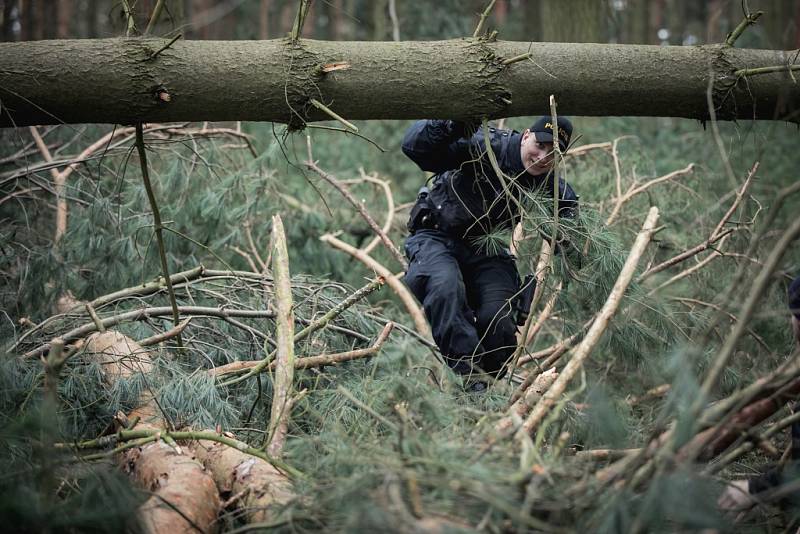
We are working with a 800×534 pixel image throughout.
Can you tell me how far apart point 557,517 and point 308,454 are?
2.98ft

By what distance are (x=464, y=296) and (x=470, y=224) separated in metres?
0.39

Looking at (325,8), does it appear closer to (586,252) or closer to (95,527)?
(586,252)

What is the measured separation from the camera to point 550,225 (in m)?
3.43

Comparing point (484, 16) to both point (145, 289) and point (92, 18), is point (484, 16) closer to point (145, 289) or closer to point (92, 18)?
point (145, 289)

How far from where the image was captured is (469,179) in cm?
379

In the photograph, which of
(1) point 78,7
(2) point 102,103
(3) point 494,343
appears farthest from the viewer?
(1) point 78,7

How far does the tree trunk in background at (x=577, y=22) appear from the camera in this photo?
279 inches

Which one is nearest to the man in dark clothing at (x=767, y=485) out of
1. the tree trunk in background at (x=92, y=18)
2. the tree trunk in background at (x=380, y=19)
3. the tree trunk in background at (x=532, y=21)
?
the tree trunk in background at (x=380, y=19)

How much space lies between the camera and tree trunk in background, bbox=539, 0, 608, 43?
7.10 metres

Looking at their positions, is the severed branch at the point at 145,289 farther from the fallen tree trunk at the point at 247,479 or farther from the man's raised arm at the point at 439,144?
the fallen tree trunk at the point at 247,479

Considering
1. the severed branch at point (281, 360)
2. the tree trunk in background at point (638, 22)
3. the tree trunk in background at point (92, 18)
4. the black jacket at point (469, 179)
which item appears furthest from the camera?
the tree trunk in background at point (92, 18)

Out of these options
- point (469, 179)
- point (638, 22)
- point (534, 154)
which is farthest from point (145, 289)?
point (638, 22)

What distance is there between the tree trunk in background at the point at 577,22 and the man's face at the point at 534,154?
3.89 m

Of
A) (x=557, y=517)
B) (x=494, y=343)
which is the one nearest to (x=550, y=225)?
(x=494, y=343)
